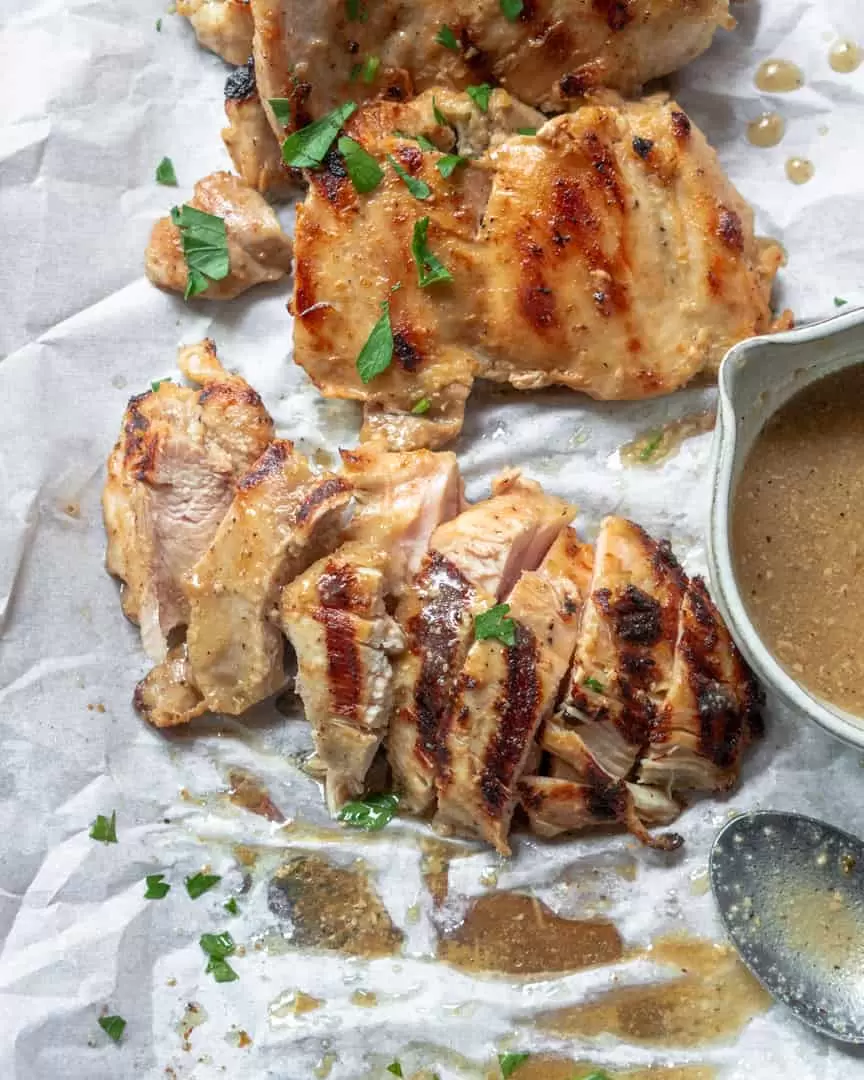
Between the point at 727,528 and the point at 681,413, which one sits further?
the point at 681,413

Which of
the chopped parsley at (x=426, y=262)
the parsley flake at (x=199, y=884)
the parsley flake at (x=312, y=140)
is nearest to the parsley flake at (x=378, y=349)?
the chopped parsley at (x=426, y=262)

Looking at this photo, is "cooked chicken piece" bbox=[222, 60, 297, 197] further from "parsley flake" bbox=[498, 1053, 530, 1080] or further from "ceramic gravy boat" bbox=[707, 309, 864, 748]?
"parsley flake" bbox=[498, 1053, 530, 1080]

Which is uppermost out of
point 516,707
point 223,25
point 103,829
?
point 223,25

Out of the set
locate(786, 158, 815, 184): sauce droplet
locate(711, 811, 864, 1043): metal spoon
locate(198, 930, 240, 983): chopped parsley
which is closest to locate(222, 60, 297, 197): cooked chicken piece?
locate(786, 158, 815, 184): sauce droplet

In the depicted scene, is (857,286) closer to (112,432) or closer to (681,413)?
(681,413)

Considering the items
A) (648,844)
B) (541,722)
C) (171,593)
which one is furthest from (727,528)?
(171,593)

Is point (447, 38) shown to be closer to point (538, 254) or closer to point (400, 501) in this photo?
point (538, 254)

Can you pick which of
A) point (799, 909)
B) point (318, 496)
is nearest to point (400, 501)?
point (318, 496)
